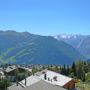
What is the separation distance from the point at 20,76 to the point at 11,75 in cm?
1042

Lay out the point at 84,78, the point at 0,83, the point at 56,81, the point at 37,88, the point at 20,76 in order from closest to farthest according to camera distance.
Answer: the point at 37,88 → the point at 0,83 → the point at 56,81 → the point at 84,78 → the point at 20,76

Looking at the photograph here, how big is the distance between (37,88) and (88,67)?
11961 cm

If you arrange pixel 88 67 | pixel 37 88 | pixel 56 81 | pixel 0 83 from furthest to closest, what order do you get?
pixel 88 67 → pixel 56 81 → pixel 0 83 → pixel 37 88

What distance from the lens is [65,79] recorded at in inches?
3022

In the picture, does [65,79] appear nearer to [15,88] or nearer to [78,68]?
[15,88]

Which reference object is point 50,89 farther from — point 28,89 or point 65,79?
point 65,79

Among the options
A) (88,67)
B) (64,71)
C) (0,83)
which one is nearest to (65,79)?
(0,83)

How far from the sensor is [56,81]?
7444 centimetres

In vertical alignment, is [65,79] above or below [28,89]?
below

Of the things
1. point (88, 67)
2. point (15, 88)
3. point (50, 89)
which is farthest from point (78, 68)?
point (50, 89)

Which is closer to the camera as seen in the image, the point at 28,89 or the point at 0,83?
the point at 28,89

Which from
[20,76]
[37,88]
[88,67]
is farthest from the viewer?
[88,67]

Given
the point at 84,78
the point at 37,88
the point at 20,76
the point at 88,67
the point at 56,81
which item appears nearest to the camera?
the point at 37,88

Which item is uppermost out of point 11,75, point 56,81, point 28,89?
point 28,89
